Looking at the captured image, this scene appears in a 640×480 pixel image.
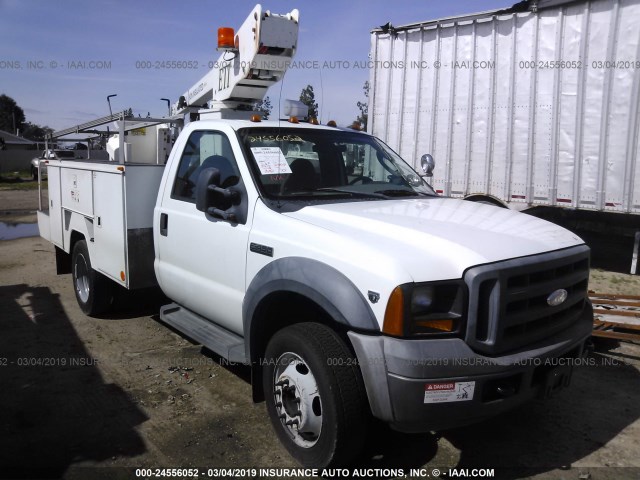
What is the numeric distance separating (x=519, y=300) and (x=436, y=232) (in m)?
0.55

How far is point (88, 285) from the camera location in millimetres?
5875

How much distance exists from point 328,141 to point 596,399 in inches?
112

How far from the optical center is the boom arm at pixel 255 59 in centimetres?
523

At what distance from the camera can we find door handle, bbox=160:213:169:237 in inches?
179

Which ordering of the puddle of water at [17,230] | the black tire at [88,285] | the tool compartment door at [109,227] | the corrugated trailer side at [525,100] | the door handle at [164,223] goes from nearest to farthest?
the door handle at [164,223] < the tool compartment door at [109,227] < the black tire at [88,285] < the corrugated trailer side at [525,100] < the puddle of water at [17,230]

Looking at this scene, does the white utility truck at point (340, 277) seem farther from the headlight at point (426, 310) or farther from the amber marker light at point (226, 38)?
the amber marker light at point (226, 38)

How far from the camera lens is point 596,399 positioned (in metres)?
4.18

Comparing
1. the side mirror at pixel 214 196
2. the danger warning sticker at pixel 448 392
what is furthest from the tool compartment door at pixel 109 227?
the danger warning sticker at pixel 448 392

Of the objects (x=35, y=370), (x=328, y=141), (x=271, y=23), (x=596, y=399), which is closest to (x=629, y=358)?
(x=596, y=399)

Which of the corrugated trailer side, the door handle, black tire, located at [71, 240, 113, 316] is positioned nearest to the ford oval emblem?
the door handle

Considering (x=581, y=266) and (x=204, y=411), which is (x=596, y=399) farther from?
(x=204, y=411)

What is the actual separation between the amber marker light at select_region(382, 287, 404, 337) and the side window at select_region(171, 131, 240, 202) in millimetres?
1680

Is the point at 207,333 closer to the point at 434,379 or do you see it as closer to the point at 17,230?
the point at 434,379

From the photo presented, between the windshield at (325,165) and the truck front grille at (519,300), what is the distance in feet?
4.48
